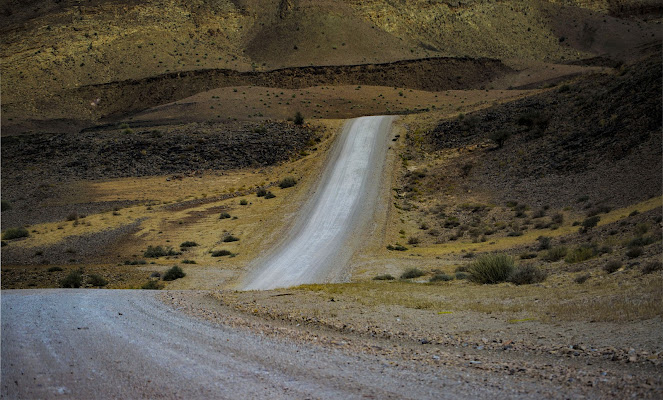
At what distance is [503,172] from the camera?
36500 mm

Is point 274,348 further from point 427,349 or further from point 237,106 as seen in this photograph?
point 237,106

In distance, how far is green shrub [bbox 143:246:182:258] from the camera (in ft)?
91.1

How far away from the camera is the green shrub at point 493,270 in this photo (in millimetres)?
16859

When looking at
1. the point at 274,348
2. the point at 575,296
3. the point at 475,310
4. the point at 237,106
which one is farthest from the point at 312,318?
the point at 237,106

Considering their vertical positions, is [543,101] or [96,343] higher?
[543,101]

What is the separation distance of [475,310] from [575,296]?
229 centimetres

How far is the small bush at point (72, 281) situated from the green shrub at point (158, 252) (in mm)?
5125

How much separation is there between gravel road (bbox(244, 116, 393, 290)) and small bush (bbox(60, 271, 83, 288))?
22.3 feet

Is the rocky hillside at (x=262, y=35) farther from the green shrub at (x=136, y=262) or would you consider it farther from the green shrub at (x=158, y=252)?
the green shrub at (x=136, y=262)

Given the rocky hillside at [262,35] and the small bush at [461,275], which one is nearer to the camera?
the small bush at [461,275]

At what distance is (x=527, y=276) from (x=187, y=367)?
11120 mm

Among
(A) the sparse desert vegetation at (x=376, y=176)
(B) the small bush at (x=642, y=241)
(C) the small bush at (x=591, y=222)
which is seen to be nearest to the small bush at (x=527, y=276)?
(A) the sparse desert vegetation at (x=376, y=176)

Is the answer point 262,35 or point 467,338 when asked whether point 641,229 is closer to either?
point 467,338

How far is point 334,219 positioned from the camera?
31844mm
